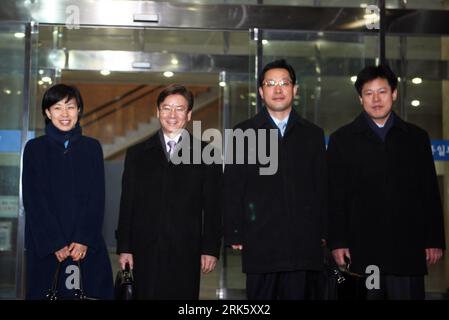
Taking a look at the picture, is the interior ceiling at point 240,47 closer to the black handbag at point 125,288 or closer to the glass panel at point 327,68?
the glass panel at point 327,68

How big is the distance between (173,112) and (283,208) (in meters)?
0.87

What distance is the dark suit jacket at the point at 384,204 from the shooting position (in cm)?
380

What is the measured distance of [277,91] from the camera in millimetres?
3793

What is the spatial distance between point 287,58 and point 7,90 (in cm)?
265

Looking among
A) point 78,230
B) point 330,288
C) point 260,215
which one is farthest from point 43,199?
point 330,288

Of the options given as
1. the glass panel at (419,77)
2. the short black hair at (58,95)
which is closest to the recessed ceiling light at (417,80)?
the glass panel at (419,77)

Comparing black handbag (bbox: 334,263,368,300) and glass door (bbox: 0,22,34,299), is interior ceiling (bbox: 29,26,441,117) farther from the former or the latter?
black handbag (bbox: 334,263,368,300)

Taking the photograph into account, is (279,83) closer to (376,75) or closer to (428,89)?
(376,75)

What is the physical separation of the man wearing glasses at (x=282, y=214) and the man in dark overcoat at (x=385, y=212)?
0.61 feet

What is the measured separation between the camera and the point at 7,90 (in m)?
6.14

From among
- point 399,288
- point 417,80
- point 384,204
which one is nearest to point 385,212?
point 384,204

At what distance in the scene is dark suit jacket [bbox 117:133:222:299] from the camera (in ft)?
12.4

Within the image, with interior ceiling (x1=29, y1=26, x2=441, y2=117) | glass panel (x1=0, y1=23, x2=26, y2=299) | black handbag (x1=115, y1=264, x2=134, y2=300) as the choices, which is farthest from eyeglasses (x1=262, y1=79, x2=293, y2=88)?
glass panel (x1=0, y1=23, x2=26, y2=299)

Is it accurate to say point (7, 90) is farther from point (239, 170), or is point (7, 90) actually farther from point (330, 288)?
point (330, 288)
